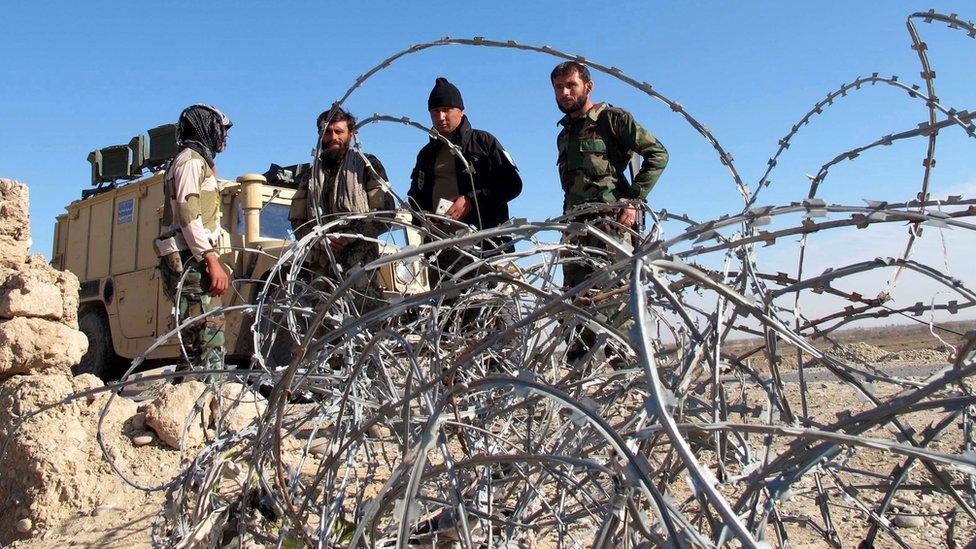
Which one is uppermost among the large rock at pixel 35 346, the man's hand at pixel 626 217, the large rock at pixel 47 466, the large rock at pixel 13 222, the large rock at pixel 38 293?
the large rock at pixel 13 222

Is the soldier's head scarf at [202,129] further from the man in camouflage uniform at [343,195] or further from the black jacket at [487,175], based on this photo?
the black jacket at [487,175]

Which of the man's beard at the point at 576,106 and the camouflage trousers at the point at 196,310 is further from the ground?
the man's beard at the point at 576,106

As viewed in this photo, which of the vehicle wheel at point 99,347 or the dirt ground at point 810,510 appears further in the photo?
the vehicle wheel at point 99,347

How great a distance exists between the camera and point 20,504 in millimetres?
2537

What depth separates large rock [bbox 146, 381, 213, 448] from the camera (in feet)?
9.73

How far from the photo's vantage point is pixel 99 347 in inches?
294

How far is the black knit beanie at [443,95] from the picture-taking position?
398cm

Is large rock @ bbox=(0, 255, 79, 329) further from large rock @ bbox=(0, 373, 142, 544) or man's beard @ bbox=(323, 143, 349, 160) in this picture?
man's beard @ bbox=(323, 143, 349, 160)

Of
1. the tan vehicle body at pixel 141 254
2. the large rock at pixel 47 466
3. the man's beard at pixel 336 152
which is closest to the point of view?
the large rock at pixel 47 466

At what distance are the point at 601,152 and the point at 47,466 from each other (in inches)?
99.1

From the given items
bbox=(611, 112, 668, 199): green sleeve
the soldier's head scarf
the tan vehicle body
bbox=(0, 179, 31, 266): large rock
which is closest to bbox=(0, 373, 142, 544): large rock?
bbox=(0, 179, 31, 266): large rock

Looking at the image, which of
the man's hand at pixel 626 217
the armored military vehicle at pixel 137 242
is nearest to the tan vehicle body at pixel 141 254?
the armored military vehicle at pixel 137 242

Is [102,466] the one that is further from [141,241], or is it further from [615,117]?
[141,241]

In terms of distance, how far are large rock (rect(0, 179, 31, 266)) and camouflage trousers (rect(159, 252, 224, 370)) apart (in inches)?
24.2
